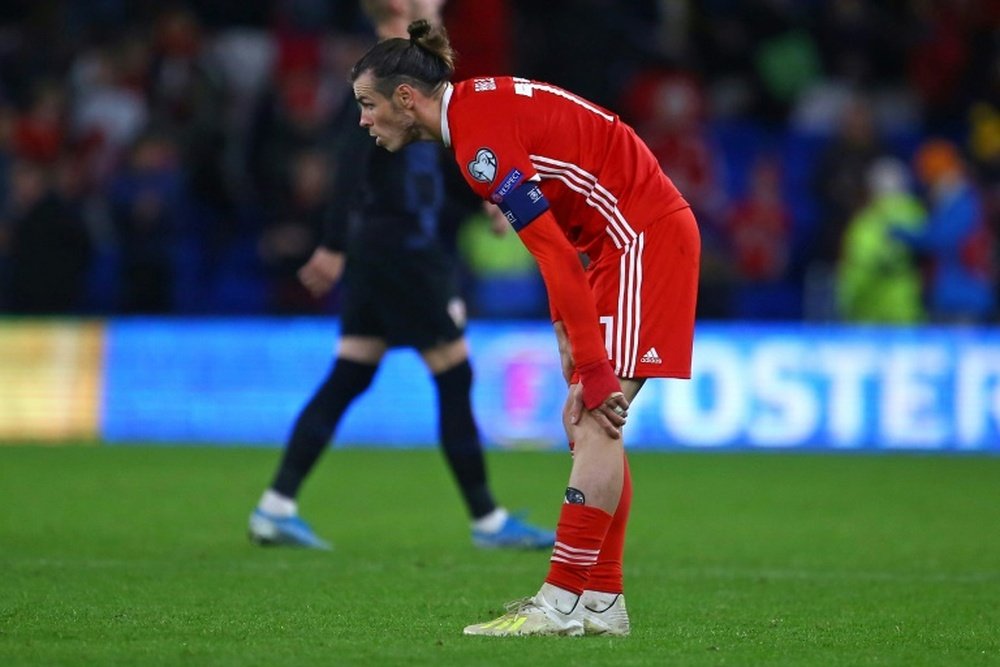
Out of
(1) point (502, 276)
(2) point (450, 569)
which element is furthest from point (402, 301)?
(1) point (502, 276)

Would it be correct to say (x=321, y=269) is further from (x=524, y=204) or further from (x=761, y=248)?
(x=761, y=248)

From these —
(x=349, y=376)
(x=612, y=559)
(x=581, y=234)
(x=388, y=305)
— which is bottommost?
(x=612, y=559)

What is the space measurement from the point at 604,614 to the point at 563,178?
4.47 feet

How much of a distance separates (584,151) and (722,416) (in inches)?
349

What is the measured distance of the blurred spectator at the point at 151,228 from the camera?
51.7 ft

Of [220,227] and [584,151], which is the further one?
[220,227]

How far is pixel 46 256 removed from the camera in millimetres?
15656

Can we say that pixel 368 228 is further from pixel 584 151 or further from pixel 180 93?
pixel 180 93

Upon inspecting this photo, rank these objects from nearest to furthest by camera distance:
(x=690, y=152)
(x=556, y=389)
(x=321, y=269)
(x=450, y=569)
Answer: (x=450, y=569), (x=321, y=269), (x=556, y=389), (x=690, y=152)

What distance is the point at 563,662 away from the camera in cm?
485

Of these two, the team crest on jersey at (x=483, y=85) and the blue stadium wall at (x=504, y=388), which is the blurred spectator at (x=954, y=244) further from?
the team crest on jersey at (x=483, y=85)

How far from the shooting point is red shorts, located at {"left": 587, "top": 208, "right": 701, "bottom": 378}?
550 centimetres

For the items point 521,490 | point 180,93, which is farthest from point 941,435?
point 180,93

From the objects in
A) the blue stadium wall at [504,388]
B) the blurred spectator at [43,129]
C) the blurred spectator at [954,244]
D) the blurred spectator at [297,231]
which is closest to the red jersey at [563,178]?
the blue stadium wall at [504,388]
